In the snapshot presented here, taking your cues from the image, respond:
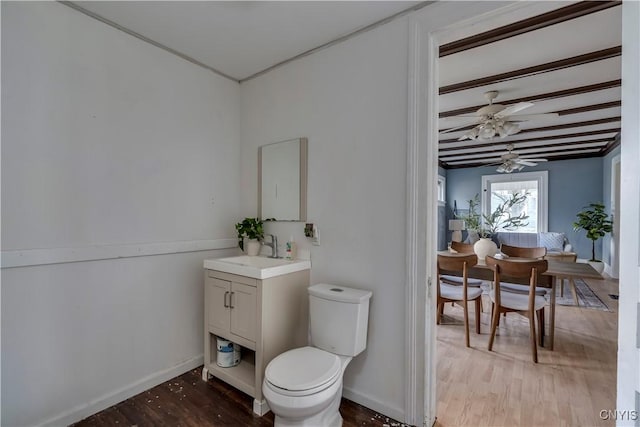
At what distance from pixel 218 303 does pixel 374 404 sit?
1193 millimetres

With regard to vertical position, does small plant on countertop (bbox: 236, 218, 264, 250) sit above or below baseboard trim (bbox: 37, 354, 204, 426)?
above

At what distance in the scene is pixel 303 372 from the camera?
5.06ft

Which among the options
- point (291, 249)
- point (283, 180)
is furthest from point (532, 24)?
point (291, 249)

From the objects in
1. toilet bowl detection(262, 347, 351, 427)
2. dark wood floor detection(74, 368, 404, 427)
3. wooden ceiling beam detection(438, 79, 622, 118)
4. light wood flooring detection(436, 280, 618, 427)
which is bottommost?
dark wood floor detection(74, 368, 404, 427)

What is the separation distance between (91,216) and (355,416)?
1.95 metres

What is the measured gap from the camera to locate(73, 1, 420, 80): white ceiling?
1.71 meters

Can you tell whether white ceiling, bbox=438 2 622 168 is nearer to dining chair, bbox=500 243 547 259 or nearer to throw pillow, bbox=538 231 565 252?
dining chair, bbox=500 243 547 259

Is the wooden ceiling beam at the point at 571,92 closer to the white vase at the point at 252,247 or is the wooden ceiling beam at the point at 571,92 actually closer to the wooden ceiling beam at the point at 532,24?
the wooden ceiling beam at the point at 532,24

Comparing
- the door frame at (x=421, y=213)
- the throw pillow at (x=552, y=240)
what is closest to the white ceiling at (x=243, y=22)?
the door frame at (x=421, y=213)

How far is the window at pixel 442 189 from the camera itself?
7414 millimetres

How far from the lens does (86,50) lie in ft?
5.81

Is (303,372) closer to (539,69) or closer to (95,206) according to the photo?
(95,206)

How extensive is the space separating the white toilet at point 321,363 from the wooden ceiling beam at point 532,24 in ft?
6.14

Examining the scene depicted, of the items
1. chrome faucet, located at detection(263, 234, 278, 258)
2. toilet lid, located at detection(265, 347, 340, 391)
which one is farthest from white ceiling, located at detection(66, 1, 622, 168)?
toilet lid, located at detection(265, 347, 340, 391)
